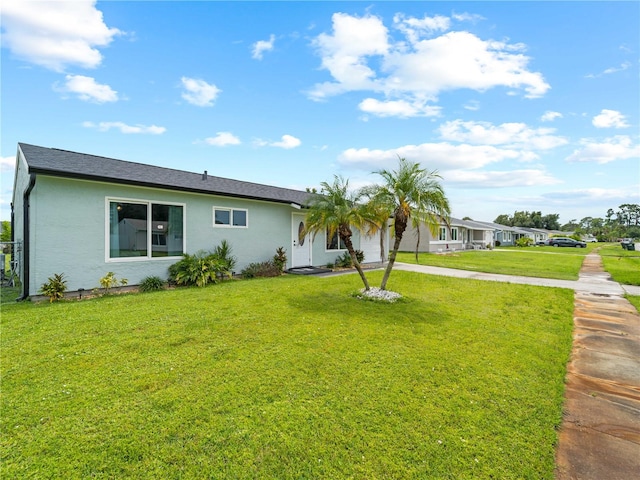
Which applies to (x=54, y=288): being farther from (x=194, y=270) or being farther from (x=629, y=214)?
(x=629, y=214)

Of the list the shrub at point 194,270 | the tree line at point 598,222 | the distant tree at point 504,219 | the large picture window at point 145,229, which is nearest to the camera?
the large picture window at point 145,229

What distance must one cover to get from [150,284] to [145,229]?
172 cm

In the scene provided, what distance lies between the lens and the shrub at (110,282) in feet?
26.4

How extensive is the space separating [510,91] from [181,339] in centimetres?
1618

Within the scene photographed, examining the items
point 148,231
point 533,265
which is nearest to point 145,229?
point 148,231

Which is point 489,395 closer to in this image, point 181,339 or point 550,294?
point 181,339

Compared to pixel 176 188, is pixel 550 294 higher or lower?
lower

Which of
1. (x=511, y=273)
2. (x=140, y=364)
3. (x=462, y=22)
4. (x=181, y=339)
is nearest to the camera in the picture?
(x=140, y=364)

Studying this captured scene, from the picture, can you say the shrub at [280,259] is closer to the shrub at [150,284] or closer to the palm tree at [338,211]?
the palm tree at [338,211]

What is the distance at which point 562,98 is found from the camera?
1295cm

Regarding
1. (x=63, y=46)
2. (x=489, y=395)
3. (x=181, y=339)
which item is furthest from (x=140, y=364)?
(x=63, y=46)

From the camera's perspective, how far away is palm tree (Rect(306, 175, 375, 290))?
814 cm

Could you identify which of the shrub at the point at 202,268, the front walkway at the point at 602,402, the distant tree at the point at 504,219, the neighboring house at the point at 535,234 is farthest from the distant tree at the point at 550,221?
the shrub at the point at 202,268

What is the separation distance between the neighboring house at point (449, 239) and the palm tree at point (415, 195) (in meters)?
14.4
